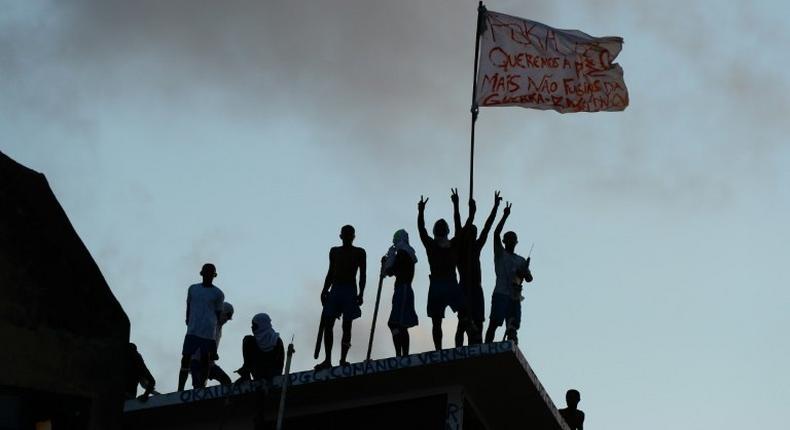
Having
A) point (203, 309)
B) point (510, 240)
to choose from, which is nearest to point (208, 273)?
point (203, 309)

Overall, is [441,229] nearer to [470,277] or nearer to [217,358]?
[470,277]

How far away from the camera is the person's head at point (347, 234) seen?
69.9 feet

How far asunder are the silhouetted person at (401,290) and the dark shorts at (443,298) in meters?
0.26

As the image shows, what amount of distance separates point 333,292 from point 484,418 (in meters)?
2.72

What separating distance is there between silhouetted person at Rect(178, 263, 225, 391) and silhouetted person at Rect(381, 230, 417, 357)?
2.20m

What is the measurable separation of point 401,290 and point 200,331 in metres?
2.58

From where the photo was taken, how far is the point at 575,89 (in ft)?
79.8

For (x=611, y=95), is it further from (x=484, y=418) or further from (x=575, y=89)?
(x=484, y=418)

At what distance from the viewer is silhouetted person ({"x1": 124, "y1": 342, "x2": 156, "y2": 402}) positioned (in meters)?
20.1

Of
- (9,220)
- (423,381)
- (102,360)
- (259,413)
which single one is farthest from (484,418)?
(9,220)

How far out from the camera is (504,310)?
2161 cm

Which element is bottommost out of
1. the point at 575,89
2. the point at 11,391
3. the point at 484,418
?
the point at 11,391

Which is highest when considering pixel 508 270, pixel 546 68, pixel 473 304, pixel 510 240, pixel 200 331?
pixel 546 68

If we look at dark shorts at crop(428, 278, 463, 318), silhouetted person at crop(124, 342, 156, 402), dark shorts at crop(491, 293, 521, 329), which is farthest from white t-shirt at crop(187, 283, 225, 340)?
dark shorts at crop(491, 293, 521, 329)
